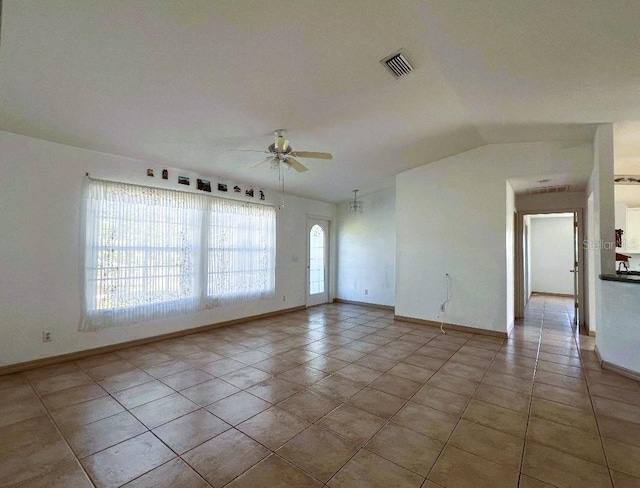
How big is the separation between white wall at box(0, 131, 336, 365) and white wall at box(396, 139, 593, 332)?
4.54 metres

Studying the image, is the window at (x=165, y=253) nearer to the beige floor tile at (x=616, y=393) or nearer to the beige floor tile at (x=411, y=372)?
the beige floor tile at (x=411, y=372)

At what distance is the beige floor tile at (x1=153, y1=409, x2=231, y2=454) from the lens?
2.18 meters

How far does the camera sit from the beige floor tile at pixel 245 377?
10.3 ft

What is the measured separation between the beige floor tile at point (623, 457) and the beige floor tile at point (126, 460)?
287 centimetres

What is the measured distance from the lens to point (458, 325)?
5.20 meters

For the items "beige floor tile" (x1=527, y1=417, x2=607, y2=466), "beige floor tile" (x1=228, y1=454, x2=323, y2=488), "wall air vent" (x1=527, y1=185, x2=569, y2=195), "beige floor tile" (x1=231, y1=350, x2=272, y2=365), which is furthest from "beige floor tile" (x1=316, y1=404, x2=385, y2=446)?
"wall air vent" (x1=527, y1=185, x2=569, y2=195)

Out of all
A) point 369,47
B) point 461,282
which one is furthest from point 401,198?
point 369,47

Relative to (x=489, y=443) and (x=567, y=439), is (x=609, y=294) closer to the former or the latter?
(x=567, y=439)

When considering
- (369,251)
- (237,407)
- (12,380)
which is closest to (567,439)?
(237,407)

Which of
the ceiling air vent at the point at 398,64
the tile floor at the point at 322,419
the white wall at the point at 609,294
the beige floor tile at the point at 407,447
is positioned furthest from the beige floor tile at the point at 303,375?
the white wall at the point at 609,294

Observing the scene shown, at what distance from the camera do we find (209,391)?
2.98 m

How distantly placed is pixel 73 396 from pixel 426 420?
3153 millimetres

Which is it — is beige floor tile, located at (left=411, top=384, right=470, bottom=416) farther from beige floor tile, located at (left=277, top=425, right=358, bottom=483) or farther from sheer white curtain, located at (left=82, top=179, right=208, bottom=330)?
sheer white curtain, located at (left=82, top=179, right=208, bottom=330)

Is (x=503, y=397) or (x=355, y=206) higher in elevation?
(x=355, y=206)
